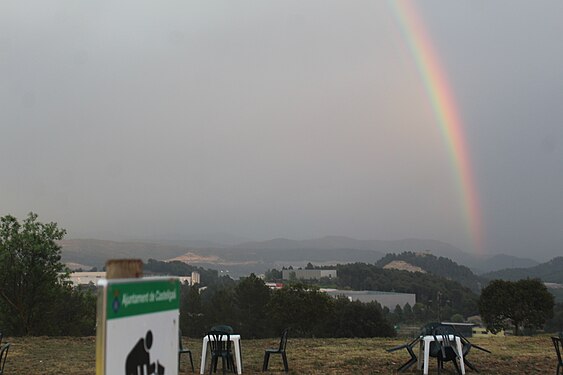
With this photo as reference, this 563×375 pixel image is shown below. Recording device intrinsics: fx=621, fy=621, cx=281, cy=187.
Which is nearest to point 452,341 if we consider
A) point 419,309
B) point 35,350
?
point 35,350

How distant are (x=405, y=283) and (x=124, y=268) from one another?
163 feet

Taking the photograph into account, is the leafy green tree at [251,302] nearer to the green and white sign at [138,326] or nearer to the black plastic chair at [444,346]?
the black plastic chair at [444,346]

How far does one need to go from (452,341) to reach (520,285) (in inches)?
716

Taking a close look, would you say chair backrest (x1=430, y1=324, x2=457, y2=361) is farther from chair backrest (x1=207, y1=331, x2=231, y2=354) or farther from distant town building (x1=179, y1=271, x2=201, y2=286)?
distant town building (x1=179, y1=271, x2=201, y2=286)

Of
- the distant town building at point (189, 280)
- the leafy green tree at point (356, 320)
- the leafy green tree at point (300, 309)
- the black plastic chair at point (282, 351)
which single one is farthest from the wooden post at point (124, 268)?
the leafy green tree at point (300, 309)

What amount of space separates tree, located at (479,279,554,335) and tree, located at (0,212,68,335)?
18.4 metres

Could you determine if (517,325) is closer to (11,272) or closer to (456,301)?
(456,301)

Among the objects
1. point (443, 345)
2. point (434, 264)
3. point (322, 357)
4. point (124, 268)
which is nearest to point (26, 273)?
point (322, 357)

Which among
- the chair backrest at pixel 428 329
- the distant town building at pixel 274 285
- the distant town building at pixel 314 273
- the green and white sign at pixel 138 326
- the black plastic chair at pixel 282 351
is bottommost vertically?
the black plastic chair at pixel 282 351

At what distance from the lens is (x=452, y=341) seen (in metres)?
10.5

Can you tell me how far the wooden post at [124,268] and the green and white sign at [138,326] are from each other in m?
0.09

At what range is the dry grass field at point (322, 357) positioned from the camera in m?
11.3

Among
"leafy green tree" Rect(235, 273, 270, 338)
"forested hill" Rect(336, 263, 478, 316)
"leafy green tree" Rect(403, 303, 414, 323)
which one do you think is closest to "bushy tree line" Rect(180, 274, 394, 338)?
"leafy green tree" Rect(235, 273, 270, 338)

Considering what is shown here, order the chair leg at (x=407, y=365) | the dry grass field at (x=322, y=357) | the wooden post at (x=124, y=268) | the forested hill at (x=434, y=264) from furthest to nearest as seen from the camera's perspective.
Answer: the forested hill at (x=434, y=264)
the dry grass field at (x=322, y=357)
the chair leg at (x=407, y=365)
the wooden post at (x=124, y=268)
